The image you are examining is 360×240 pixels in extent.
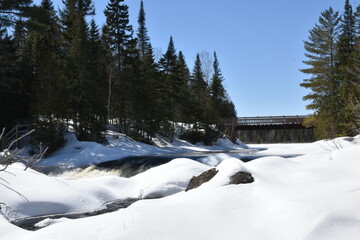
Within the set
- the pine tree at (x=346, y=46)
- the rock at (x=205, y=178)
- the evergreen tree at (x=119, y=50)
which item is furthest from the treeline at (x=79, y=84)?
the rock at (x=205, y=178)

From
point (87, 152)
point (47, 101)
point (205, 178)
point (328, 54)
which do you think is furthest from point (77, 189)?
point (328, 54)

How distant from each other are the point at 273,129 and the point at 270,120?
116cm

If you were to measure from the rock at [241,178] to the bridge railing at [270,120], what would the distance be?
33963mm

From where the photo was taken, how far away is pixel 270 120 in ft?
124

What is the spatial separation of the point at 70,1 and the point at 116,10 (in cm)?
832

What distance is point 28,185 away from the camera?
23.0 ft

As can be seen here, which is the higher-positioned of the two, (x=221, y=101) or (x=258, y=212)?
(x=221, y=101)

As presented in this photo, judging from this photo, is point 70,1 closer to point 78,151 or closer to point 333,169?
point 78,151

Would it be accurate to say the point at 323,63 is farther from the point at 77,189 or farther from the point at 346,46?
the point at 77,189

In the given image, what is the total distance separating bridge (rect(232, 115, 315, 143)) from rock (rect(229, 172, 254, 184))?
32772 millimetres

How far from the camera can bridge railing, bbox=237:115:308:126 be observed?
37406 mm

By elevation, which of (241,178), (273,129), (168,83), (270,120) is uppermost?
(168,83)

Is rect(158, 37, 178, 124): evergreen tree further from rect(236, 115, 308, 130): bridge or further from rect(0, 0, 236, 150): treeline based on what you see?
rect(236, 115, 308, 130): bridge

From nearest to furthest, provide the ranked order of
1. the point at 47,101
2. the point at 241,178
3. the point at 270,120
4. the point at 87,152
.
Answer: the point at 241,178 < the point at 87,152 < the point at 47,101 < the point at 270,120
